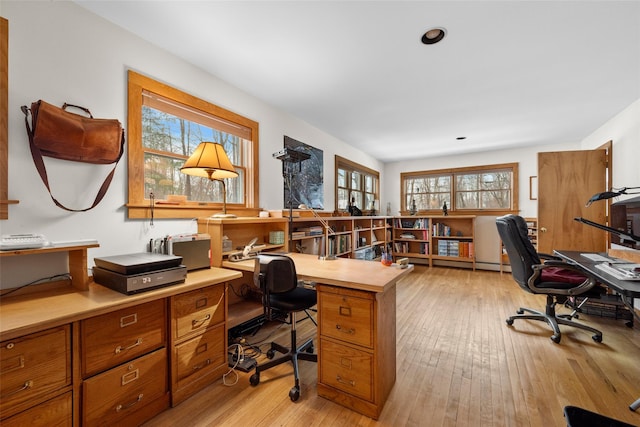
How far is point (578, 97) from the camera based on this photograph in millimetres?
2930

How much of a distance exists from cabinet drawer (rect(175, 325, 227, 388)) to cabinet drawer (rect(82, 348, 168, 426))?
88 mm

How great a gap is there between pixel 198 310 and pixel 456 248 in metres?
5.15

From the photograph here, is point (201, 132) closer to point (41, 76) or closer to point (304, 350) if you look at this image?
point (41, 76)

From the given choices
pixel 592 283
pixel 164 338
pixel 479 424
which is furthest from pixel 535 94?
pixel 164 338

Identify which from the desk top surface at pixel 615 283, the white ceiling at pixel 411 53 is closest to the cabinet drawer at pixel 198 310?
the white ceiling at pixel 411 53

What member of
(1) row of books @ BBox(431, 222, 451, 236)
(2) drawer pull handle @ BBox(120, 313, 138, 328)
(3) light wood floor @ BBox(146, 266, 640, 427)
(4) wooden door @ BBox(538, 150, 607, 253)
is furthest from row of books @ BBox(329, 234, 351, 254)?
(4) wooden door @ BBox(538, 150, 607, 253)

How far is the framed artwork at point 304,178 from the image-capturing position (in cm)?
336

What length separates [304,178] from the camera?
12.2ft

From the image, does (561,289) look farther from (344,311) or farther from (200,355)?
(200,355)

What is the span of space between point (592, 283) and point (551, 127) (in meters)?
2.84

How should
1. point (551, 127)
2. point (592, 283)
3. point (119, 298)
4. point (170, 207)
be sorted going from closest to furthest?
point (119, 298), point (170, 207), point (592, 283), point (551, 127)

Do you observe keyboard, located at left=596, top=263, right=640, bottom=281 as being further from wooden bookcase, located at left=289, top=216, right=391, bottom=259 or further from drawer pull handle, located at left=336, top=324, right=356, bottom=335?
wooden bookcase, located at left=289, top=216, right=391, bottom=259

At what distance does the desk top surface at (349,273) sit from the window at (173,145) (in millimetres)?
733

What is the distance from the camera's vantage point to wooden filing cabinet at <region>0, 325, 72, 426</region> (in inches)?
40.2
